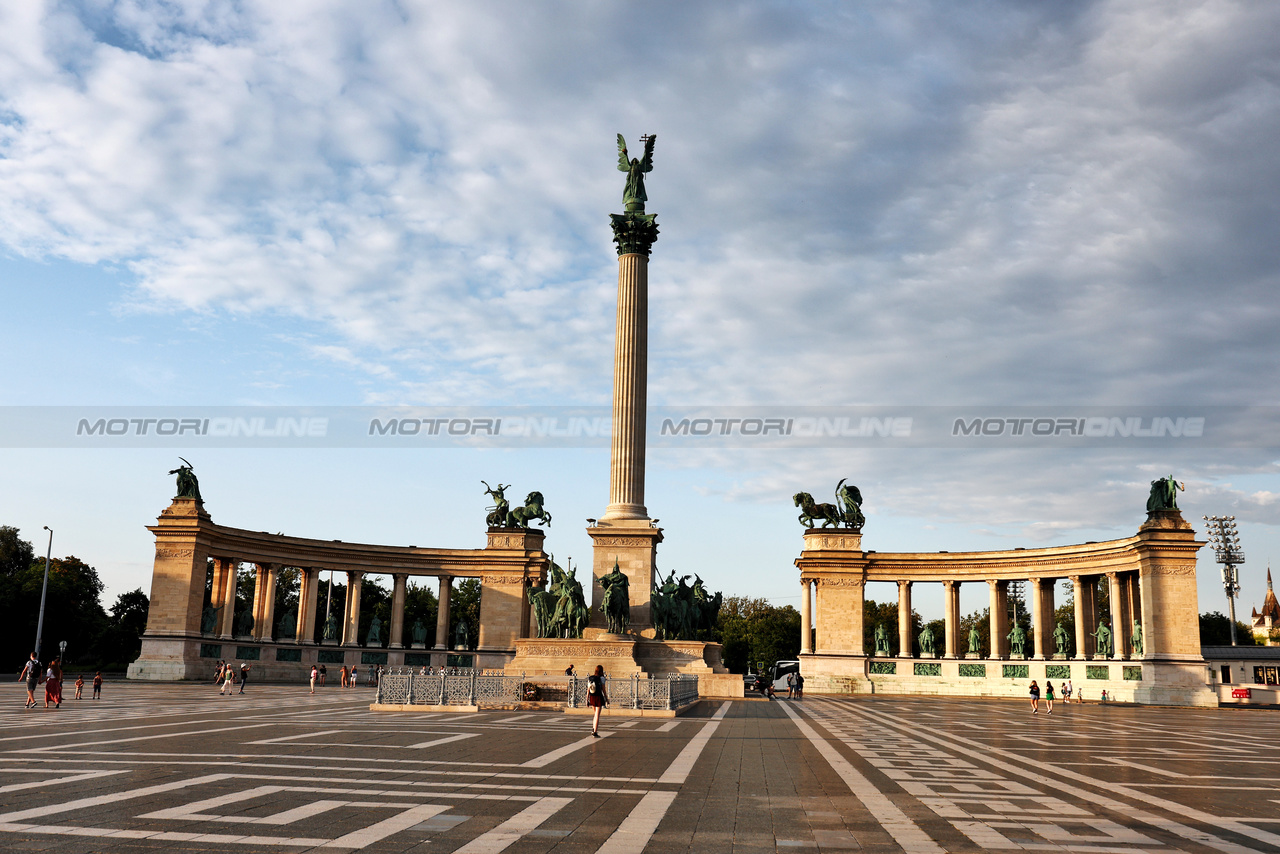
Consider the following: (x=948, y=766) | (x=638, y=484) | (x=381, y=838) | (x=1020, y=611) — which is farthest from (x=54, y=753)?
(x=1020, y=611)

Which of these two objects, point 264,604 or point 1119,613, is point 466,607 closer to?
point 264,604

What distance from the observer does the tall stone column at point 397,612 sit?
81500 millimetres

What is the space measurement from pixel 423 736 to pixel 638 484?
2753cm

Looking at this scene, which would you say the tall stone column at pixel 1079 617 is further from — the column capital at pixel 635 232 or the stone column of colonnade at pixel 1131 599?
the column capital at pixel 635 232

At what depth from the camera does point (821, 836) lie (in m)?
11.5

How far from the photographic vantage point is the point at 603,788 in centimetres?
1505

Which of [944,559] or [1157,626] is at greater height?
[944,559]

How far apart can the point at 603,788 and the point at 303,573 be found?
72.6 metres

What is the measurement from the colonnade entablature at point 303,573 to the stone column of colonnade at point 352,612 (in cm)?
9

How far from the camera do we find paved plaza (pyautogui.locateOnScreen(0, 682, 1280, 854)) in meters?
11.1

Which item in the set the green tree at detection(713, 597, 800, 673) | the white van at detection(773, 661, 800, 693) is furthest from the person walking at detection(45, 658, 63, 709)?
the green tree at detection(713, 597, 800, 673)

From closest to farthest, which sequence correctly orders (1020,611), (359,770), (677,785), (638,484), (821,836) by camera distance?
(821,836) < (677,785) < (359,770) < (638,484) < (1020,611)

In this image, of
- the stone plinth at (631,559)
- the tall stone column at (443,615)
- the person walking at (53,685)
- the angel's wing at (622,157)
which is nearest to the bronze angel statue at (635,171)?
the angel's wing at (622,157)

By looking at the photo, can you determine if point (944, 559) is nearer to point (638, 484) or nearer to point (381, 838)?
point (638, 484)
